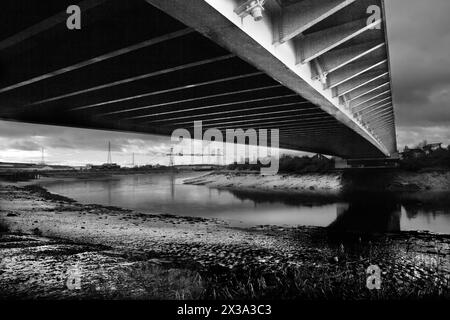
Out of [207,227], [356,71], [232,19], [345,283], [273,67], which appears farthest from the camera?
[207,227]

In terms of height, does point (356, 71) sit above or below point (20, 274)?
above

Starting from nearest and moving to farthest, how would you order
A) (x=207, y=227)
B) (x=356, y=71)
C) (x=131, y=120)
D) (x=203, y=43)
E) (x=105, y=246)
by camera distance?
(x=203, y=43), (x=105, y=246), (x=356, y=71), (x=207, y=227), (x=131, y=120)

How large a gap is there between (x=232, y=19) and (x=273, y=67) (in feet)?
8.33

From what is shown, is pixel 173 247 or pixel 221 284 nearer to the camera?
pixel 221 284

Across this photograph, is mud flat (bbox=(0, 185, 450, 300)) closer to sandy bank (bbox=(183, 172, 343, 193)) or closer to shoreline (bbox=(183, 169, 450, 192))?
shoreline (bbox=(183, 169, 450, 192))

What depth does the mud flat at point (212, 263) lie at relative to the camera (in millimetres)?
5152

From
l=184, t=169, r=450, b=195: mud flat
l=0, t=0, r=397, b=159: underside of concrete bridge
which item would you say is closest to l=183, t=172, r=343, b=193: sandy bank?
l=184, t=169, r=450, b=195: mud flat

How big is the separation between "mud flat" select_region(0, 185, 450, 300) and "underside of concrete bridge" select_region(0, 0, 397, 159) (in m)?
5.05

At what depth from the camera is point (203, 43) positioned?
6.81m

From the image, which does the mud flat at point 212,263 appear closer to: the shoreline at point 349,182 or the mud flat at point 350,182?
the shoreline at point 349,182

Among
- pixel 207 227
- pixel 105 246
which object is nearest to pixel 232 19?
pixel 105 246

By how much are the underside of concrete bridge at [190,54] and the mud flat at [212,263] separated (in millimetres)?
5052

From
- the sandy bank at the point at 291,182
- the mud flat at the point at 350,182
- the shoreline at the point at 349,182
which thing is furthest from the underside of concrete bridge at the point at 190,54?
the sandy bank at the point at 291,182
